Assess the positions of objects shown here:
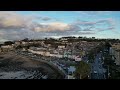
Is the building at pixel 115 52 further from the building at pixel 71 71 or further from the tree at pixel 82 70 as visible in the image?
the building at pixel 71 71

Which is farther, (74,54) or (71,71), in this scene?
(74,54)

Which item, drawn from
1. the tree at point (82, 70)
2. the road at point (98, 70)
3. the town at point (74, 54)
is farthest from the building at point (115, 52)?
the tree at point (82, 70)

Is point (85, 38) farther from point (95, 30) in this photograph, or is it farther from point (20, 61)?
point (20, 61)

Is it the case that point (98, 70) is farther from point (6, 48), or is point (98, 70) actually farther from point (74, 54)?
point (6, 48)

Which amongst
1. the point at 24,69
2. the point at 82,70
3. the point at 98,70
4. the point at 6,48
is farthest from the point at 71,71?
the point at 6,48

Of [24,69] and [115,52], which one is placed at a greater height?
[115,52]
